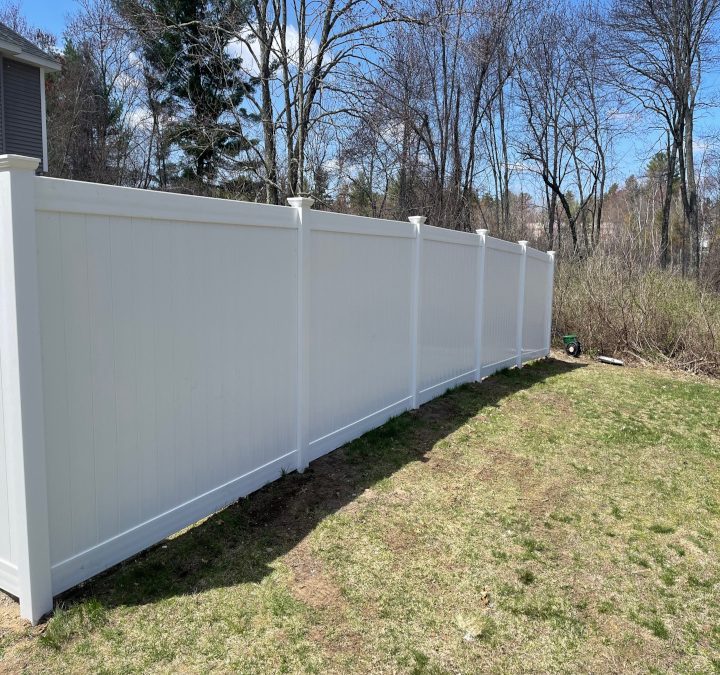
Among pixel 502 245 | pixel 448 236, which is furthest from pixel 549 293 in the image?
pixel 448 236

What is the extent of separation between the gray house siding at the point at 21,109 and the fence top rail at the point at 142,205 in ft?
34.9

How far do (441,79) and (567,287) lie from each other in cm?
758

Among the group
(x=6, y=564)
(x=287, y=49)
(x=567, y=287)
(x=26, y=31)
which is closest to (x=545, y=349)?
(x=567, y=287)

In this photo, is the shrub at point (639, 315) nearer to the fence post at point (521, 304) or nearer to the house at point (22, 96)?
the fence post at point (521, 304)

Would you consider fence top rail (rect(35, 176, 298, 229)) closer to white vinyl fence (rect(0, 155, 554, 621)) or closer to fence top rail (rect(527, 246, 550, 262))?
white vinyl fence (rect(0, 155, 554, 621))

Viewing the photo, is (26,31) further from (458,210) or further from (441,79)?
(458,210)

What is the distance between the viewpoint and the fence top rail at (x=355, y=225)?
3974 mm

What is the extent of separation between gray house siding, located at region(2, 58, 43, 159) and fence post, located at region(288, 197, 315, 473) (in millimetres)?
10396

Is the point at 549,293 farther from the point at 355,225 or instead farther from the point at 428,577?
the point at 428,577

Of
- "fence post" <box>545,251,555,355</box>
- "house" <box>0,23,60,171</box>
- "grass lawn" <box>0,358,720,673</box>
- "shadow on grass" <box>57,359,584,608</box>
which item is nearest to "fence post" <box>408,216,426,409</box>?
"shadow on grass" <box>57,359,584,608</box>

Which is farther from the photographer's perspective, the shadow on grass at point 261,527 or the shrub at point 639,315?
the shrub at point 639,315

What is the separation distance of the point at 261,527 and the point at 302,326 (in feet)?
4.25

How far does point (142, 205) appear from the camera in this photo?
267 centimetres

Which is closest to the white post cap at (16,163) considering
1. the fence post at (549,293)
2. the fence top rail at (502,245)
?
the fence top rail at (502,245)
